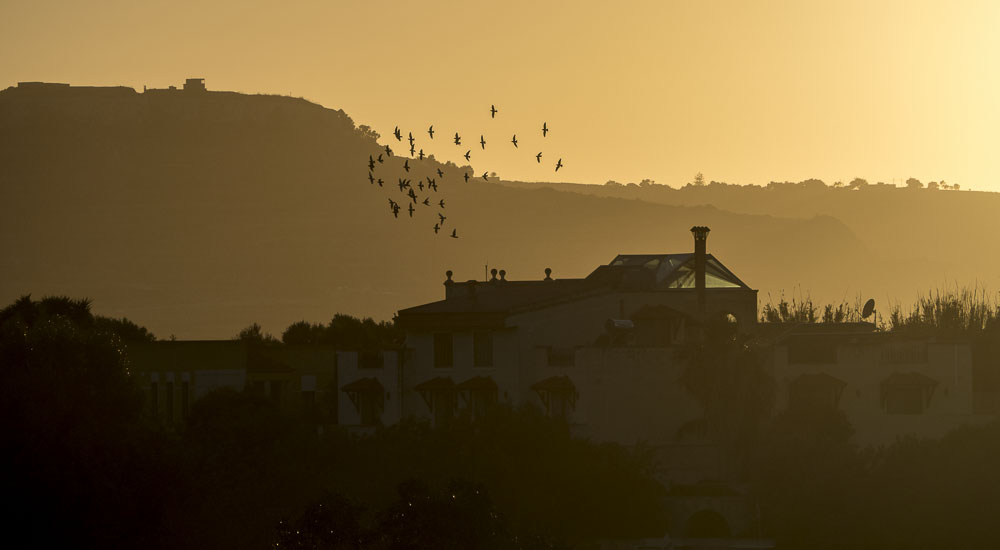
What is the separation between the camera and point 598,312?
306ft

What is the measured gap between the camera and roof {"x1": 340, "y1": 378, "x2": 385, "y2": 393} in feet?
300

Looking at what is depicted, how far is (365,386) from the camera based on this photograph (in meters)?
91.8

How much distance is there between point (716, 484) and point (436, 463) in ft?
42.7

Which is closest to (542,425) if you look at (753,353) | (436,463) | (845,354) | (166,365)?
(436,463)

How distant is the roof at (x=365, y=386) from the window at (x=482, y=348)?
5415 mm

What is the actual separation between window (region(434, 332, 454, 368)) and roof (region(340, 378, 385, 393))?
10.7 feet

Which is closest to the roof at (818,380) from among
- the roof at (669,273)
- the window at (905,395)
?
the window at (905,395)

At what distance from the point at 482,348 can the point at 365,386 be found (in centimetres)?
660

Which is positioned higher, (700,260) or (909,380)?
(700,260)

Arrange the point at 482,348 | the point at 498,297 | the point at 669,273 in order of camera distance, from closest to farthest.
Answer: the point at 482,348
the point at 498,297
the point at 669,273

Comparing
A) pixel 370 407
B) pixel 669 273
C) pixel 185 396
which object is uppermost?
pixel 669 273

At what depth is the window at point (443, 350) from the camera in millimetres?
90312

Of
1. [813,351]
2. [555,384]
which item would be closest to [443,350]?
[555,384]

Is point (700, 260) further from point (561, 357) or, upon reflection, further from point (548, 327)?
point (561, 357)
